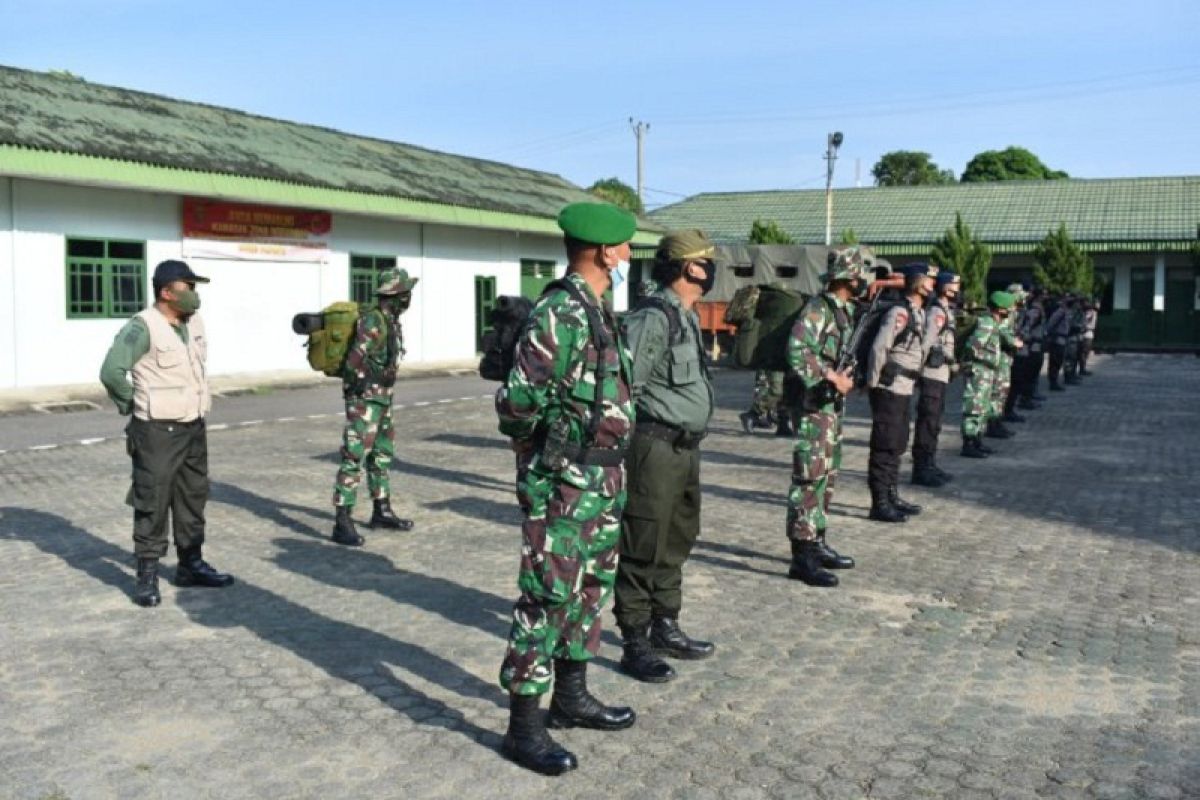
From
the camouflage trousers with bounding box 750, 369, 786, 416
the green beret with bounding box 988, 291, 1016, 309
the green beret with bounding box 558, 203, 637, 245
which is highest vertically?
the green beret with bounding box 558, 203, 637, 245

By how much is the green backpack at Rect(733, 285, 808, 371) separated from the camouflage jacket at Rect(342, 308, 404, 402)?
241 centimetres

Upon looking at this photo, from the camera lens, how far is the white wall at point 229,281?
1950 centimetres

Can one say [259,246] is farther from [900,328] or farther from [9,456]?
[900,328]

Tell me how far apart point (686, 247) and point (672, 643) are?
1801mm

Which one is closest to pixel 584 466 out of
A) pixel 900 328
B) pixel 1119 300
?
pixel 900 328

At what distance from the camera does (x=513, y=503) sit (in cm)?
984

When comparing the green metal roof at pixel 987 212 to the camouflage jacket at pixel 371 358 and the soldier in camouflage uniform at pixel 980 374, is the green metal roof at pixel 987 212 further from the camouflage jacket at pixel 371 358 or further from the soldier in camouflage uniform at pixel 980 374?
the camouflage jacket at pixel 371 358

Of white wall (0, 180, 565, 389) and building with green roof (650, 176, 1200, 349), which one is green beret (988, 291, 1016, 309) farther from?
building with green roof (650, 176, 1200, 349)

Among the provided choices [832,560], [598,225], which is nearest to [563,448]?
[598,225]

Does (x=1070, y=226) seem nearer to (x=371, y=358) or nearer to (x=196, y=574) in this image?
(x=371, y=358)

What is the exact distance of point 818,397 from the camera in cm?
698

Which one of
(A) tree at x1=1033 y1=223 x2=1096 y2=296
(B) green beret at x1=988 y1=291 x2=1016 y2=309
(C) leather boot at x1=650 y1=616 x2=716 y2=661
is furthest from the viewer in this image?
(A) tree at x1=1033 y1=223 x2=1096 y2=296

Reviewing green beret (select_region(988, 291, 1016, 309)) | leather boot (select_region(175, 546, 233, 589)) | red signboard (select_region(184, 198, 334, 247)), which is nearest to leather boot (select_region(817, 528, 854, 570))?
leather boot (select_region(175, 546, 233, 589))

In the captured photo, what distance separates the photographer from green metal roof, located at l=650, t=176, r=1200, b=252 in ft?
126
